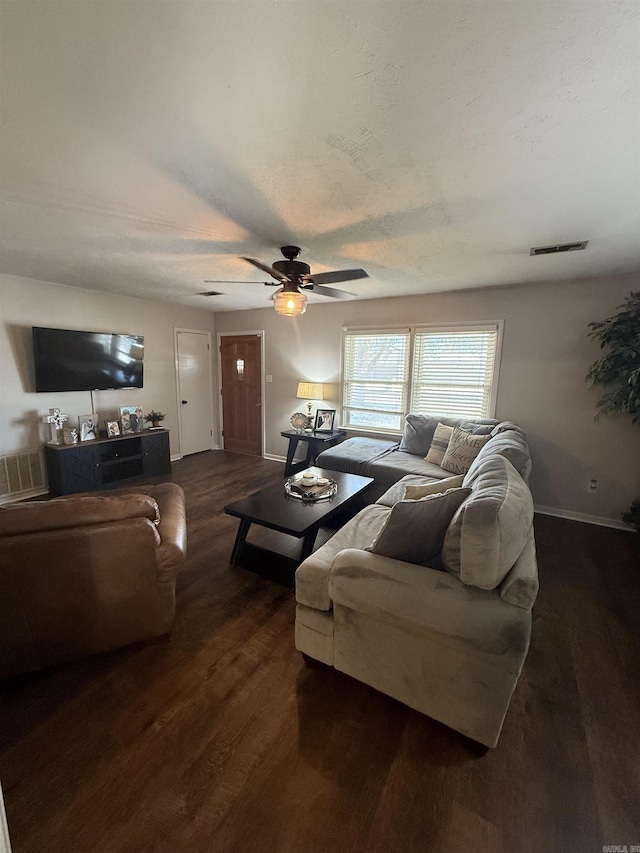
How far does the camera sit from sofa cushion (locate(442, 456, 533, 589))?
132 centimetres

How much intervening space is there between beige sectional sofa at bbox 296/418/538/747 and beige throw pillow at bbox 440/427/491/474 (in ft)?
5.08

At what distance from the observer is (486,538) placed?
1313mm

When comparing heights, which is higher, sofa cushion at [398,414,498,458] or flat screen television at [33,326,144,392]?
flat screen television at [33,326,144,392]

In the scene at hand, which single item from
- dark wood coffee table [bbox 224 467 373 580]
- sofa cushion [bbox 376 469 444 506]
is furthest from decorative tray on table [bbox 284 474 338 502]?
sofa cushion [bbox 376 469 444 506]

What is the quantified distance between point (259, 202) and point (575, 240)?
2.16m

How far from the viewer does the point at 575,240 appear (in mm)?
2361

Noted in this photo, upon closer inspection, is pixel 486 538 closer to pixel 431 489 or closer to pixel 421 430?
pixel 431 489

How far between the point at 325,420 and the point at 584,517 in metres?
3.17

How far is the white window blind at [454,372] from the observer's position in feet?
12.8

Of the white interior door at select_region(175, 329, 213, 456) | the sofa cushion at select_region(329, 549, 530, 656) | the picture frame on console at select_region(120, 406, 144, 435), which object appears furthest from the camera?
the white interior door at select_region(175, 329, 213, 456)

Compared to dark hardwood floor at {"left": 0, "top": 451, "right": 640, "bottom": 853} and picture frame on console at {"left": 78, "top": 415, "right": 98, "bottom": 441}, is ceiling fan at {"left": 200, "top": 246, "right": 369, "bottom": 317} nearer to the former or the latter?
dark hardwood floor at {"left": 0, "top": 451, "right": 640, "bottom": 853}

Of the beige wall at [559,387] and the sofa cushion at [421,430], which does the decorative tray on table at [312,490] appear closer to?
the sofa cushion at [421,430]

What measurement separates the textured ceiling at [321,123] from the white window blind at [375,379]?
78.4 inches

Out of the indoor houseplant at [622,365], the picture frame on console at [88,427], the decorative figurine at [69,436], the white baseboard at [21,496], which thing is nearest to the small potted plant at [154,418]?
the picture frame on console at [88,427]
